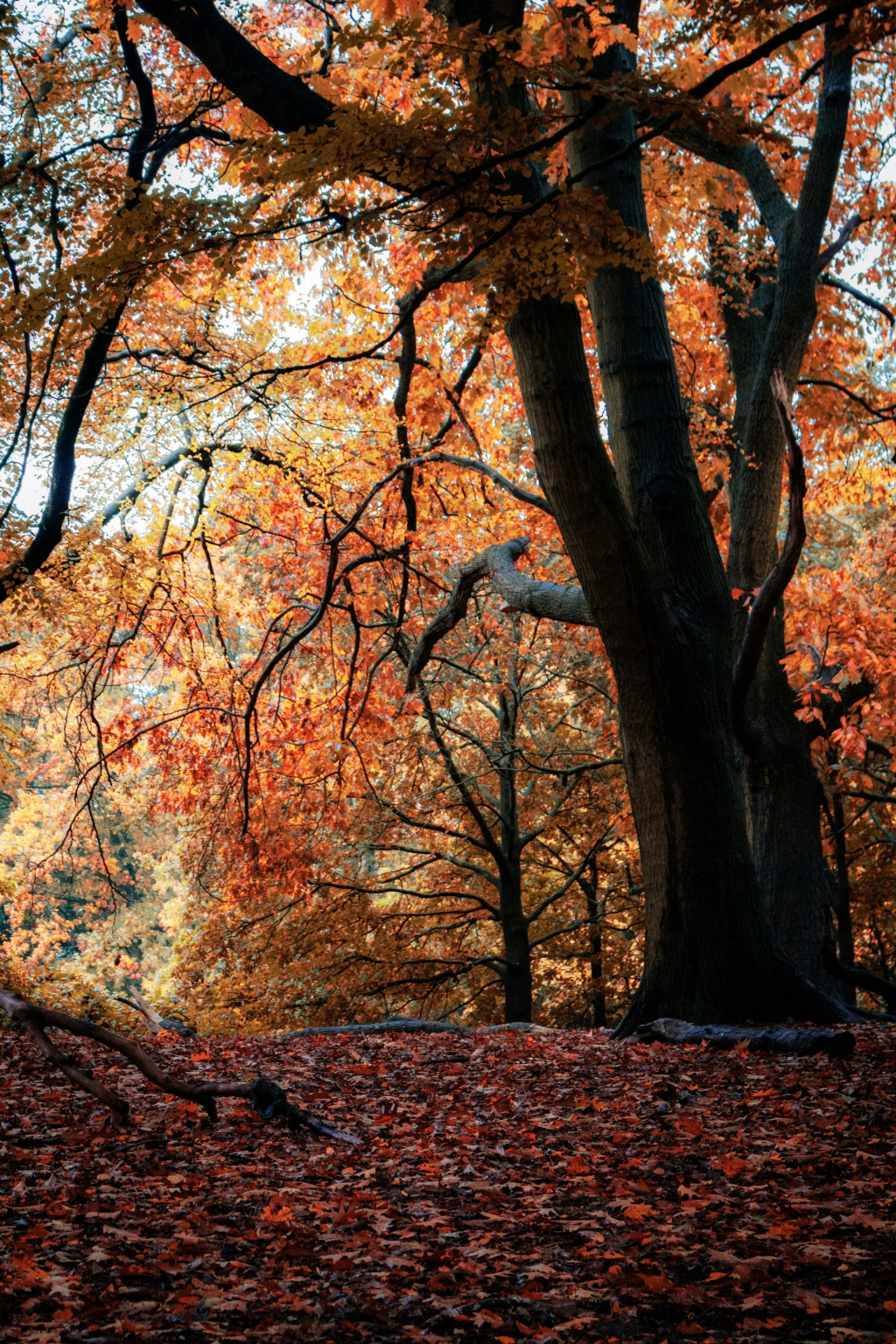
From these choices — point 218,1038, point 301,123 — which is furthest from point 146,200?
point 218,1038

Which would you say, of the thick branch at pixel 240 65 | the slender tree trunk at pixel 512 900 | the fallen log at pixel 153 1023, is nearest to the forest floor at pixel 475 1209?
the fallen log at pixel 153 1023

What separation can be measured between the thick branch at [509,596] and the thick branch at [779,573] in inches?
40.0

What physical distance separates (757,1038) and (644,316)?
14.7 feet

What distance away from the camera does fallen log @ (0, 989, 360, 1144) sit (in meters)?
3.91

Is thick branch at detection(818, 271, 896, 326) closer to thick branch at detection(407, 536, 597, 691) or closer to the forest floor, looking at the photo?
thick branch at detection(407, 536, 597, 691)

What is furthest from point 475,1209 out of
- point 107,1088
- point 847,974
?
point 847,974

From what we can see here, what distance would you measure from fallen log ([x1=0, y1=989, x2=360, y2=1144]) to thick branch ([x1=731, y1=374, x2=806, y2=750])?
370cm

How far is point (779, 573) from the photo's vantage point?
5.96 metres

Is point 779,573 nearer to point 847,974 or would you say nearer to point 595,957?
point 847,974

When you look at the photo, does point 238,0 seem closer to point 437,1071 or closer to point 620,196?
point 620,196

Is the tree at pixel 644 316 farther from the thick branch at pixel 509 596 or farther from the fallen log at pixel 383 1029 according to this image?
the fallen log at pixel 383 1029

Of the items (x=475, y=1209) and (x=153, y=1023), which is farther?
(x=153, y=1023)

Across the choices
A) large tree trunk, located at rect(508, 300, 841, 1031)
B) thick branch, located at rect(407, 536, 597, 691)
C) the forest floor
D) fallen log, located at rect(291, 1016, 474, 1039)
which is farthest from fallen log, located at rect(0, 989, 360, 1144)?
fallen log, located at rect(291, 1016, 474, 1039)

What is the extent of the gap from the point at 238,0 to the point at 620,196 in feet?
13.9
